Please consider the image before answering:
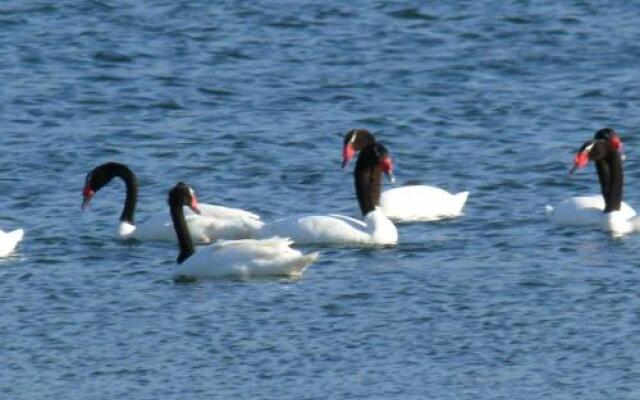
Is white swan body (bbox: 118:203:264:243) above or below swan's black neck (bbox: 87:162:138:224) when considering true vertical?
below

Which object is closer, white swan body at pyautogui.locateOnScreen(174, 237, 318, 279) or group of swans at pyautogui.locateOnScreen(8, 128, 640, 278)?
white swan body at pyautogui.locateOnScreen(174, 237, 318, 279)

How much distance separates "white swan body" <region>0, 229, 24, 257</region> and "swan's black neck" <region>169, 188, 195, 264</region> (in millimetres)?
1160

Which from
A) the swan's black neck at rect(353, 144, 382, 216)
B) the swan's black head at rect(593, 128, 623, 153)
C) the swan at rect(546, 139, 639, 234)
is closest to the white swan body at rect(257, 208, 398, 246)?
the swan's black neck at rect(353, 144, 382, 216)

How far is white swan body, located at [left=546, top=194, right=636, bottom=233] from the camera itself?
708 inches

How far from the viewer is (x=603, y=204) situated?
18.5 meters

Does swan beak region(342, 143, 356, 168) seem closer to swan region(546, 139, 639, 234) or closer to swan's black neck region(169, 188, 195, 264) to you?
swan region(546, 139, 639, 234)

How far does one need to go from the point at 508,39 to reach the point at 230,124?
219 inches

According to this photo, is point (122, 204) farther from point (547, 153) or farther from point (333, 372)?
point (333, 372)

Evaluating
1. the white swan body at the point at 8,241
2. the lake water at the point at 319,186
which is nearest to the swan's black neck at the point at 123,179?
the lake water at the point at 319,186

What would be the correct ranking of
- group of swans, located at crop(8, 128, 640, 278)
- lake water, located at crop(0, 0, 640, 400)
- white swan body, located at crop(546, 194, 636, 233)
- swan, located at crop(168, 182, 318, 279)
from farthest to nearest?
1. white swan body, located at crop(546, 194, 636, 233)
2. group of swans, located at crop(8, 128, 640, 278)
3. swan, located at crop(168, 182, 318, 279)
4. lake water, located at crop(0, 0, 640, 400)

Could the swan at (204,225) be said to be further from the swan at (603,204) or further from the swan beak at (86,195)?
the swan at (603,204)

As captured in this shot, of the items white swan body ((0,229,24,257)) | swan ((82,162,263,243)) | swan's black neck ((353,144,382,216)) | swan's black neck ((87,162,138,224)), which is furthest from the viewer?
swan's black neck ((87,162,138,224))

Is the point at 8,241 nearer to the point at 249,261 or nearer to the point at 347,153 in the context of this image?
the point at 249,261

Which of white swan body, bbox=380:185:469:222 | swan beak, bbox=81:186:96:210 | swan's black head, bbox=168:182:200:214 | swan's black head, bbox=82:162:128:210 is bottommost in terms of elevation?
white swan body, bbox=380:185:469:222
